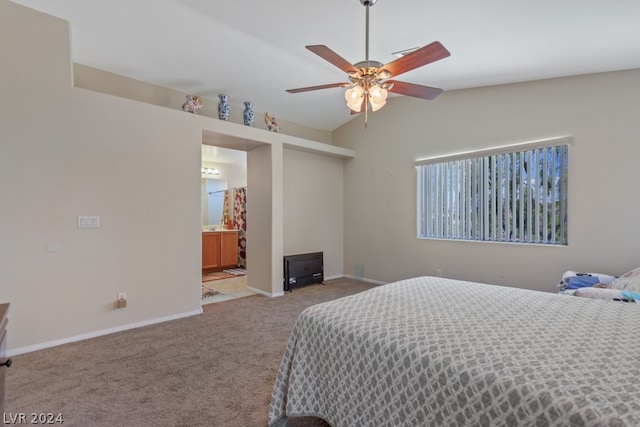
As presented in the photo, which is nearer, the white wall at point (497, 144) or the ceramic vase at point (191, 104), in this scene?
the white wall at point (497, 144)

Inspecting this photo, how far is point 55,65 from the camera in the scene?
2746mm

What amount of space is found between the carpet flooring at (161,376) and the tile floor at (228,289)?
901mm

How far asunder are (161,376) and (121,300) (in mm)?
1273

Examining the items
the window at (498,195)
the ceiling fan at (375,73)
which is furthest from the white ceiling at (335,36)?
the window at (498,195)

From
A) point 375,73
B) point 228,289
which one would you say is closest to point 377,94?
point 375,73

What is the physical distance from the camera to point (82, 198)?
2.92m

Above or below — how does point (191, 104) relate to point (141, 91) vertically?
below

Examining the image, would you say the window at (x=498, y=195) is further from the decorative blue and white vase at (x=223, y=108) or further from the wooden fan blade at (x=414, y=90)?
the decorative blue and white vase at (x=223, y=108)

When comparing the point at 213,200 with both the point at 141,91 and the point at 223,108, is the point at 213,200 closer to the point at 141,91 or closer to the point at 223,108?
the point at 223,108

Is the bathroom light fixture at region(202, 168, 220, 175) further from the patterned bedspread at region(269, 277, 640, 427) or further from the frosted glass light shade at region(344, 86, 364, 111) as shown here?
the patterned bedspread at region(269, 277, 640, 427)

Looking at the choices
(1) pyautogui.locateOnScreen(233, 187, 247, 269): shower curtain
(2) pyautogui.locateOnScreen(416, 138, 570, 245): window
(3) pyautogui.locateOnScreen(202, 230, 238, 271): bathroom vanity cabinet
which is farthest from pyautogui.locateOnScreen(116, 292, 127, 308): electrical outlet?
(2) pyautogui.locateOnScreen(416, 138, 570, 245): window

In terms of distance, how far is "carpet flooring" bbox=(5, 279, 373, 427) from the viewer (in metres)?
1.83

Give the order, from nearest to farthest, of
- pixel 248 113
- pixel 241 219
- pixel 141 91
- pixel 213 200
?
pixel 141 91
pixel 248 113
pixel 241 219
pixel 213 200

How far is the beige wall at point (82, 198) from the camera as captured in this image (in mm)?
2596
